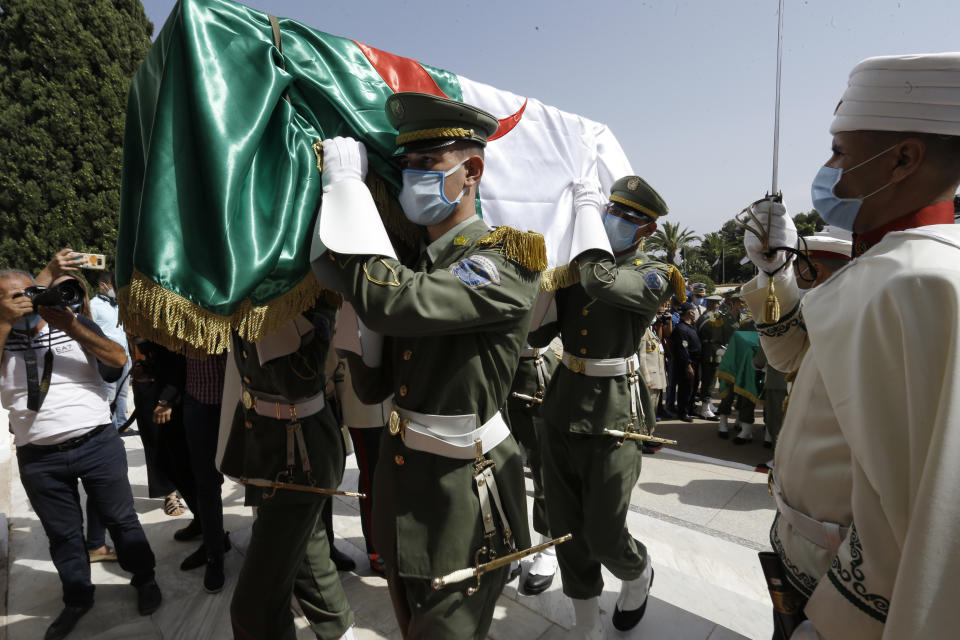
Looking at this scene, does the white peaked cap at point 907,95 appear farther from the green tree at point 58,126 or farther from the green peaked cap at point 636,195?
the green tree at point 58,126

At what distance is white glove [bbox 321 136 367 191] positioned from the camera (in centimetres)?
158

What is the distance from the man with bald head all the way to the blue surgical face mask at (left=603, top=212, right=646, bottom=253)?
140cm

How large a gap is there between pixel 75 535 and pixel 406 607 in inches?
89.7

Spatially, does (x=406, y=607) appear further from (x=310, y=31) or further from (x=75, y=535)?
(x=75, y=535)

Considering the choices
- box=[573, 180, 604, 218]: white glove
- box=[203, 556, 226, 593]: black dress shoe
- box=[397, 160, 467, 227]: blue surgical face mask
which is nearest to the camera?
box=[397, 160, 467, 227]: blue surgical face mask

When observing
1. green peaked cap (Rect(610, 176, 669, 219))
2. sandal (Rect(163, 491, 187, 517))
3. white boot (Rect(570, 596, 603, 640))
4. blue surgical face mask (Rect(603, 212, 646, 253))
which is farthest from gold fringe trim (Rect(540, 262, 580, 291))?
sandal (Rect(163, 491, 187, 517))

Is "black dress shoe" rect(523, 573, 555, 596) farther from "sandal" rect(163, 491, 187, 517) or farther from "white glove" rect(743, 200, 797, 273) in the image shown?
"sandal" rect(163, 491, 187, 517)

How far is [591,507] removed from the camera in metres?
2.57

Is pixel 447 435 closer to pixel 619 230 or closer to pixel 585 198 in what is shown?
pixel 585 198

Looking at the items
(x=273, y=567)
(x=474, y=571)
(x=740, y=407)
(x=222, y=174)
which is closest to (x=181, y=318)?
(x=222, y=174)

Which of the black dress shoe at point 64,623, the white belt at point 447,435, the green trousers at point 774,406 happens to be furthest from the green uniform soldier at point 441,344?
the green trousers at point 774,406

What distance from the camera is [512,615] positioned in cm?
292

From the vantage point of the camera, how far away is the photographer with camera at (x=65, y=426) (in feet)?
8.93

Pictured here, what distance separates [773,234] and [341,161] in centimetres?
147
